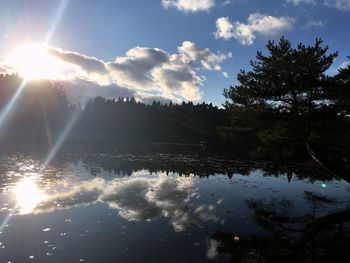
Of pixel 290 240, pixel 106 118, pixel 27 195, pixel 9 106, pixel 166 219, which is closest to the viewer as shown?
pixel 290 240

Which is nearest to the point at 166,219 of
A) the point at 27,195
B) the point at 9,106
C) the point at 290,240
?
the point at 290,240

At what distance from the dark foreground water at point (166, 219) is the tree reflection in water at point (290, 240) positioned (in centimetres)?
4

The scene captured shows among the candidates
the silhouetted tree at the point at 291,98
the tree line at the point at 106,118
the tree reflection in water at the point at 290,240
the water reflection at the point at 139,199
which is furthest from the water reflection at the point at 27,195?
the tree line at the point at 106,118

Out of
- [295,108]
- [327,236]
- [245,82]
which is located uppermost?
[245,82]

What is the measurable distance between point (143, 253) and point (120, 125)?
151358 mm

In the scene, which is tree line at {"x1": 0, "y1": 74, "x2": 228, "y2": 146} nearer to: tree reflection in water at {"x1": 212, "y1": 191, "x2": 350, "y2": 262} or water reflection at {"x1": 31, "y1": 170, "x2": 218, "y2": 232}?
water reflection at {"x1": 31, "y1": 170, "x2": 218, "y2": 232}

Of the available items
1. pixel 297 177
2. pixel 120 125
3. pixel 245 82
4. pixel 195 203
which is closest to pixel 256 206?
pixel 195 203

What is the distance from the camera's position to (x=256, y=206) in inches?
769

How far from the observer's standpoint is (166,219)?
15.9 meters

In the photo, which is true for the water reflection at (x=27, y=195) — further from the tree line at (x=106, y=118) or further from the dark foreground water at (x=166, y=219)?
the tree line at (x=106, y=118)

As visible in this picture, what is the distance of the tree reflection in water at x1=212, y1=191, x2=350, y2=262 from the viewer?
38.0 feet

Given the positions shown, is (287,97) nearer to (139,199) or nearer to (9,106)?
(139,199)

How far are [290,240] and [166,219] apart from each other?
5.95 m

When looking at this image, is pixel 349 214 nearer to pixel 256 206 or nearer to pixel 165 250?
pixel 256 206
